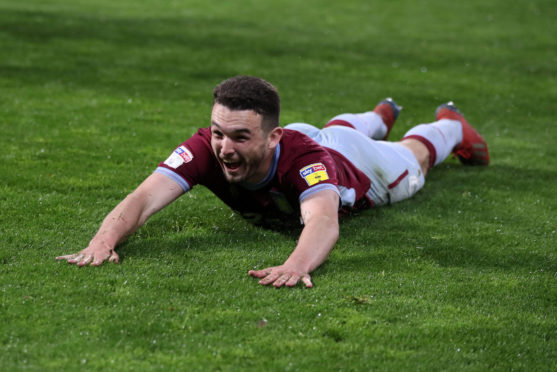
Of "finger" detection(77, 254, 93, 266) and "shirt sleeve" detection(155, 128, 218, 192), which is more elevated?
"shirt sleeve" detection(155, 128, 218, 192)

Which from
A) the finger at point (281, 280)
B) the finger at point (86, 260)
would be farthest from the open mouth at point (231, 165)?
the finger at point (86, 260)

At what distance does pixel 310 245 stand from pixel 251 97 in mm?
1074

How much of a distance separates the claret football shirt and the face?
0.57ft

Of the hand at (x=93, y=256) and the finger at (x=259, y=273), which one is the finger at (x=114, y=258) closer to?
the hand at (x=93, y=256)

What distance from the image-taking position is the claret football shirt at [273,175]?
17.1ft

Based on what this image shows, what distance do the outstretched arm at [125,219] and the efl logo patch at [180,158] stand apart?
12 centimetres

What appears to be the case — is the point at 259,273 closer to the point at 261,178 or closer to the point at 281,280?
the point at 281,280

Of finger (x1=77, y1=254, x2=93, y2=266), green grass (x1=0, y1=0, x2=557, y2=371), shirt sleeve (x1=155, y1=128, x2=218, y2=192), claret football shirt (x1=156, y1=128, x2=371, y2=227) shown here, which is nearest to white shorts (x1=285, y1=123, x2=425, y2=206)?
green grass (x1=0, y1=0, x2=557, y2=371)

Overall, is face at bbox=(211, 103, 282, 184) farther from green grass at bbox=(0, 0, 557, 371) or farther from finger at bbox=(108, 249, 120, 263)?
finger at bbox=(108, 249, 120, 263)

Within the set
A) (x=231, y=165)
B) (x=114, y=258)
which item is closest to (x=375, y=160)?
(x=231, y=165)

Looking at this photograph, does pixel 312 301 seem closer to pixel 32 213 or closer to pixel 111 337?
pixel 111 337

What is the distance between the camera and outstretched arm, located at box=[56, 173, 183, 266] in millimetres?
4852

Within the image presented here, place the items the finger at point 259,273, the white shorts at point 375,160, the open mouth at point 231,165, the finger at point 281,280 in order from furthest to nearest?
the white shorts at point 375,160, the open mouth at point 231,165, the finger at point 259,273, the finger at point 281,280

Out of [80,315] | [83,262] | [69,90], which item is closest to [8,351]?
[80,315]
